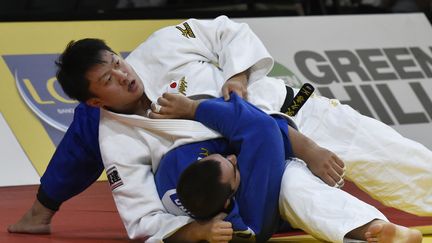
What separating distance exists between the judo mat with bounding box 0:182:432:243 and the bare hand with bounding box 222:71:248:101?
524mm

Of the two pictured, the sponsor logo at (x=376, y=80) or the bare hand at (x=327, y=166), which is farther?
the sponsor logo at (x=376, y=80)

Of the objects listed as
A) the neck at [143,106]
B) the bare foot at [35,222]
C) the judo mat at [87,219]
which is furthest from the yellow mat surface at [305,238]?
the bare foot at [35,222]

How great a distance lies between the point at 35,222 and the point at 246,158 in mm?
1000

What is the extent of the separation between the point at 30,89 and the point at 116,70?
2178 mm

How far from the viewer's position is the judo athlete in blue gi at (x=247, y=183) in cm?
277

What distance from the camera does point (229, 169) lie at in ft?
9.39

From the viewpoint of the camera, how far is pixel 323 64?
5.84 m

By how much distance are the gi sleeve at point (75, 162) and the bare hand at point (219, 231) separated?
68 centimetres

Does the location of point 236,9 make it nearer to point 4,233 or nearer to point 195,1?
point 195,1

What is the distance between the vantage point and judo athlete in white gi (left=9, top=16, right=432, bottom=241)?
3.05 m

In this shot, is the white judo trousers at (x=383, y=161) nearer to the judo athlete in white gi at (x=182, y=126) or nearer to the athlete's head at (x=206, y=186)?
the judo athlete in white gi at (x=182, y=126)

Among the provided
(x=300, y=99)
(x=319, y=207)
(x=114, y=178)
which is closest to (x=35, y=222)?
(x=114, y=178)

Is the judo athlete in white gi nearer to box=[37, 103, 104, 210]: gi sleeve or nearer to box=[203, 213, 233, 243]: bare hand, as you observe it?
box=[37, 103, 104, 210]: gi sleeve

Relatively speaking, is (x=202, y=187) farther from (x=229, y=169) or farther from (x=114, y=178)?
(x=114, y=178)
